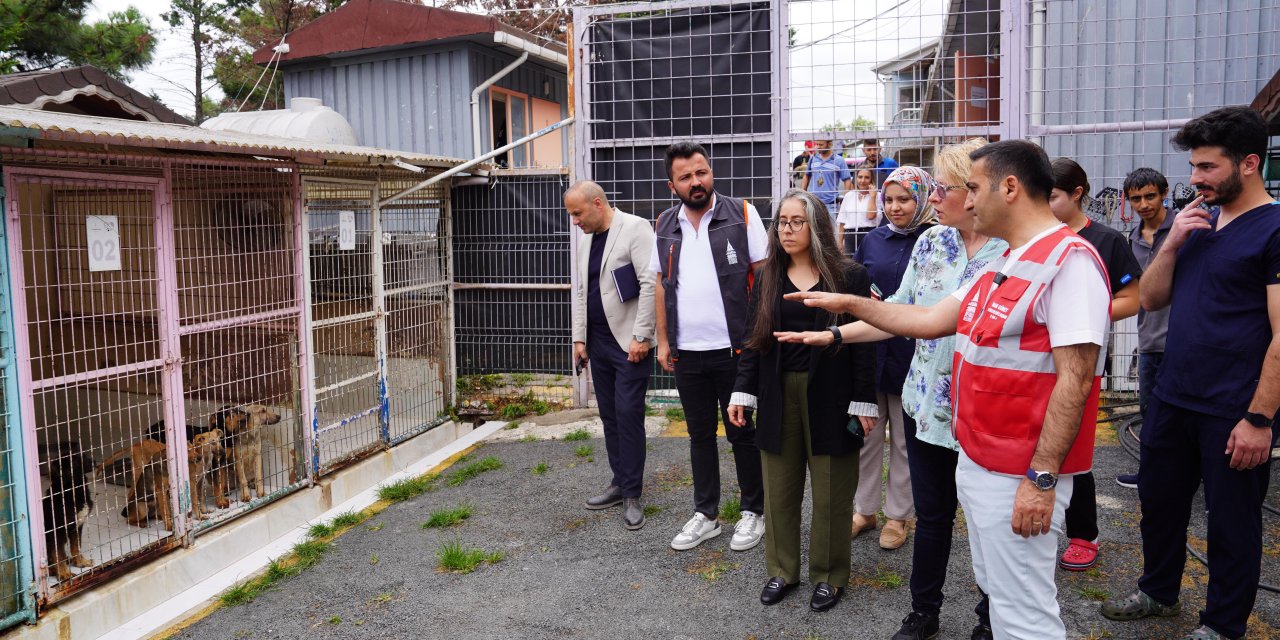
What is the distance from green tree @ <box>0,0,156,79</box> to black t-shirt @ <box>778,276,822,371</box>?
11796 millimetres

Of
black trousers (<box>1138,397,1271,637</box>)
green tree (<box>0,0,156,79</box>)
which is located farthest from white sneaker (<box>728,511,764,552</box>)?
green tree (<box>0,0,156,79</box>)

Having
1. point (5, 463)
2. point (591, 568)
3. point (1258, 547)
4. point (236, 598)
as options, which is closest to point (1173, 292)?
point (1258, 547)

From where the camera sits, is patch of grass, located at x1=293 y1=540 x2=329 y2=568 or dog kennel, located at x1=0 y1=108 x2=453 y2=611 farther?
patch of grass, located at x1=293 y1=540 x2=329 y2=568

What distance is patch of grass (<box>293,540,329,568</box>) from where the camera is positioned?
484 centimetres

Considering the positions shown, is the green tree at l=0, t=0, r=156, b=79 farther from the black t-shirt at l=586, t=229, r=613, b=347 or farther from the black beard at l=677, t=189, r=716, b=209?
the black beard at l=677, t=189, r=716, b=209

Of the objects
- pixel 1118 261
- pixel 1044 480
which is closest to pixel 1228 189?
pixel 1118 261

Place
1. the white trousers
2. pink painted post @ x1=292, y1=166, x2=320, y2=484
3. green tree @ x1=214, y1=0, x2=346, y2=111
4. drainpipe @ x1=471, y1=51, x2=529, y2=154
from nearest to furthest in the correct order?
the white trousers
pink painted post @ x1=292, y1=166, x2=320, y2=484
drainpipe @ x1=471, y1=51, x2=529, y2=154
green tree @ x1=214, y1=0, x2=346, y2=111

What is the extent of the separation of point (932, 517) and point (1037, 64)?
16.3 feet

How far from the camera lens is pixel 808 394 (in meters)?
3.67

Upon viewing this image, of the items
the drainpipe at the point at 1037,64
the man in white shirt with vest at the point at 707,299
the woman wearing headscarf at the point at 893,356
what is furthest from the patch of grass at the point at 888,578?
the drainpipe at the point at 1037,64

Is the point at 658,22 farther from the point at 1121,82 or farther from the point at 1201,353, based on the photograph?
the point at 1201,353

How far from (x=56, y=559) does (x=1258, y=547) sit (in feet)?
17.7

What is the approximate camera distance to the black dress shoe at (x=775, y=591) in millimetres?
3873

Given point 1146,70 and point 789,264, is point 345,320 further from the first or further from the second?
point 1146,70
